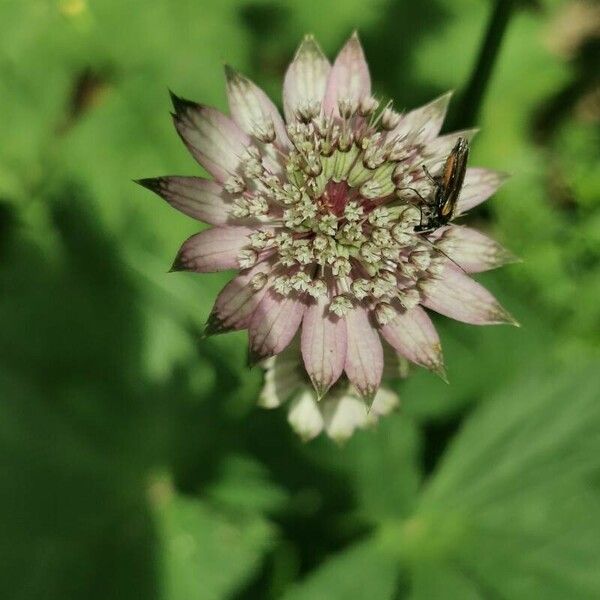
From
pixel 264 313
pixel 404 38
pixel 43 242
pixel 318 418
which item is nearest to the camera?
pixel 264 313

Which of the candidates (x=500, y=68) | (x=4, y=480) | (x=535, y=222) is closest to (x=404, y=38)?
(x=500, y=68)

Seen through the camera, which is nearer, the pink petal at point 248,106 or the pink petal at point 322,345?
the pink petal at point 322,345

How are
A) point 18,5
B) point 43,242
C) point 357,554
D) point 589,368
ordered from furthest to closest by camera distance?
1. point 18,5
2. point 43,242
3. point 589,368
4. point 357,554

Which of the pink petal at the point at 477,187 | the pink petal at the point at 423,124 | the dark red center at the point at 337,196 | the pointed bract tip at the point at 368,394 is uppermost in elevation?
the pink petal at the point at 423,124

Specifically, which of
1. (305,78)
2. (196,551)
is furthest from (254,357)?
(196,551)

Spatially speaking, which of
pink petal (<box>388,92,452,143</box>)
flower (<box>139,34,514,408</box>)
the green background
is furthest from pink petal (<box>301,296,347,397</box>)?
the green background

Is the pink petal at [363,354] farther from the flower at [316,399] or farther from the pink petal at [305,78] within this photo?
the pink petal at [305,78]

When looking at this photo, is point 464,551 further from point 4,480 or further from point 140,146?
point 140,146

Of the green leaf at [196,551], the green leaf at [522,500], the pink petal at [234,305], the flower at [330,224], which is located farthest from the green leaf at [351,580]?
the pink petal at [234,305]
